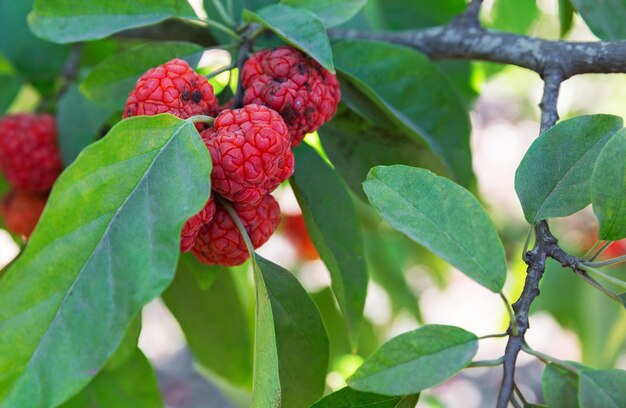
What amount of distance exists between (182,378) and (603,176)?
3.15 m

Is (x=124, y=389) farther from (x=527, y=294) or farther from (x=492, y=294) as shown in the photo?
(x=492, y=294)

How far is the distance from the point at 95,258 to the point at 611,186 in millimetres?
443

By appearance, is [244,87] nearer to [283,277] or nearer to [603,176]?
[283,277]

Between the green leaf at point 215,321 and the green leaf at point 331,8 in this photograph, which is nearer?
the green leaf at point 331,8

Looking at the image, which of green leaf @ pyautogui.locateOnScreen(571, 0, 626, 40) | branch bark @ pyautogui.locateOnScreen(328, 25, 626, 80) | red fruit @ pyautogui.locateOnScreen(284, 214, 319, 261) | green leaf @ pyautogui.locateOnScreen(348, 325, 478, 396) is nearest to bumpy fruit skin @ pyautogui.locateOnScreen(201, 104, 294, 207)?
green leaf @ pyautogui.locateOnScreen(348, 325, 478, 396)

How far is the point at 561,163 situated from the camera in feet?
2.45

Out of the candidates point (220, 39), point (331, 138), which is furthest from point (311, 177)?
point (220, 39)

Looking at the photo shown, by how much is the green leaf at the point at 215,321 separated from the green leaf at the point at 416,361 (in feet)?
1.82

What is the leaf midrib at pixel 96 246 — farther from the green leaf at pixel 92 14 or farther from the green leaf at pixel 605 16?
the green leaf at pixel 605 16

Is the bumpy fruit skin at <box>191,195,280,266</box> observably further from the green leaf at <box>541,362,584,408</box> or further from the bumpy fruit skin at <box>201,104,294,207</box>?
the green leaf at <box>541,362,584,408</box>

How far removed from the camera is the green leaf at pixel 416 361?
619mm

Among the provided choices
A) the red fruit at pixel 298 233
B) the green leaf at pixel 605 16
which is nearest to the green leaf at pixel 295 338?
the green leaf at pixel 605 16

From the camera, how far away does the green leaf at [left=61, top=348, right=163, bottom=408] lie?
1132 mm

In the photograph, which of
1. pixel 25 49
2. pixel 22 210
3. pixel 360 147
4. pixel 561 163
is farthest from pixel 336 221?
pixel 25 49
